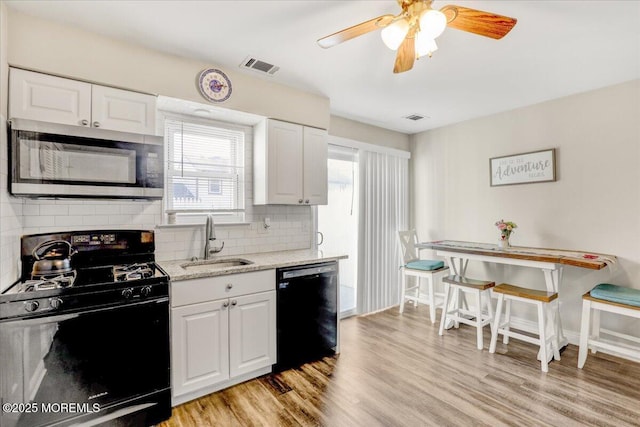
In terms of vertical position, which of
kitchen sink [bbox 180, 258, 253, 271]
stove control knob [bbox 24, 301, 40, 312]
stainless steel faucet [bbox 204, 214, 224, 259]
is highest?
stainless steel faucet [bbox 204, 214, 224, 259]

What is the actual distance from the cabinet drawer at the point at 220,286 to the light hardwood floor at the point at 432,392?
2.38 feet

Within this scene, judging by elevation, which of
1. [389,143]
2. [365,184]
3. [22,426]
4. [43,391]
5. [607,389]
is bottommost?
[607,389]

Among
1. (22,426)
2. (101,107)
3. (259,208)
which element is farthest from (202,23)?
(22,426)

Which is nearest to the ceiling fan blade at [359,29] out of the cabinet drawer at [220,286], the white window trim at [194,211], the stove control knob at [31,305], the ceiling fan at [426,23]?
the ceiling fan at [426,23]

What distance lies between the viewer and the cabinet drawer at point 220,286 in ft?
6.82

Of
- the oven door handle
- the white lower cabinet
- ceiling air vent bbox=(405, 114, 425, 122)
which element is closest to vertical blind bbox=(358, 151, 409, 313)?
ceiling air vent bbox=(405, 114, 425, 122)

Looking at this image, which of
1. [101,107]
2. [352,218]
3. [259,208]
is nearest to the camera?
[101,107]

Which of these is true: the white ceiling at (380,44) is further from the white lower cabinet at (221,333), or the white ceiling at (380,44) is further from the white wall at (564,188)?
the white lower cabinet at (221,333)

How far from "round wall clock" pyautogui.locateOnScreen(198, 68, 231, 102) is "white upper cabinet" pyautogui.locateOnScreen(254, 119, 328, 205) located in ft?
1.43

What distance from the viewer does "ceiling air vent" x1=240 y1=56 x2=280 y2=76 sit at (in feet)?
8.17

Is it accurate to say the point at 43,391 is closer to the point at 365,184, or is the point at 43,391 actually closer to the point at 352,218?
the point at 352,218

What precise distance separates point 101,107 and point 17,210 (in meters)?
0.82

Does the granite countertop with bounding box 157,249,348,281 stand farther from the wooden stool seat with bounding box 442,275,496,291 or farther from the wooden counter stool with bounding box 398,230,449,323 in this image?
the wooden counter stool with bounding box 398,230,449,323

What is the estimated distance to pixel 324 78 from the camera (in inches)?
110
